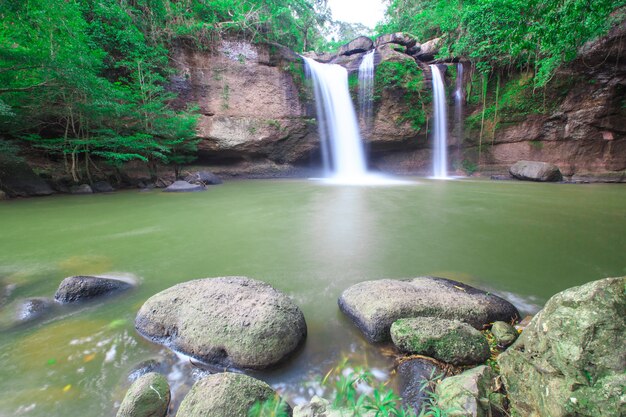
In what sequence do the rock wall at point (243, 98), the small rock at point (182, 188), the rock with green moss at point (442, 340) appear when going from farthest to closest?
the rock wall at point (243, 98) → the small rock at point (182, 188) → the rock with green moss at point (442, 340)

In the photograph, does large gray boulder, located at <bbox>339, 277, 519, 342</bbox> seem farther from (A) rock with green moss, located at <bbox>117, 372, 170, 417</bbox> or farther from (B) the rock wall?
(B) the rock wall

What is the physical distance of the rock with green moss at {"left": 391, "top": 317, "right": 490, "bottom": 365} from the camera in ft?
5.36

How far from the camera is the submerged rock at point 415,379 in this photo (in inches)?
56.1

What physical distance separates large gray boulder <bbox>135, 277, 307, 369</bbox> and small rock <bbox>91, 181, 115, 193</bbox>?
935cm

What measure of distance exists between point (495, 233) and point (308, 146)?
11.2m

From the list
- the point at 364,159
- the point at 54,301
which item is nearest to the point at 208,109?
the point at 364,159

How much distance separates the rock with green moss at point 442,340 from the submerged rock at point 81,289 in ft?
7.68

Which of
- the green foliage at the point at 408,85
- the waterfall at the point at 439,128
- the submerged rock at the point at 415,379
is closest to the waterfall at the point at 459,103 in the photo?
the waterfall at the point at 439,128

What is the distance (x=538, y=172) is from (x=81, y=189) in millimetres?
15882

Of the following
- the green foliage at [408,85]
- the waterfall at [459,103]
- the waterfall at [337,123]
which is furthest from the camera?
the waterfall at [459,103]

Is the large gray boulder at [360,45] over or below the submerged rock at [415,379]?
over

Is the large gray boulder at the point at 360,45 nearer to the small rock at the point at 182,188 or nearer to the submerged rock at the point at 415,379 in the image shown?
the small rock at the point at 182,188

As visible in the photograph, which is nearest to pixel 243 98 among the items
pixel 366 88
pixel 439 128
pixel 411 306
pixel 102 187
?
pixel 366 88

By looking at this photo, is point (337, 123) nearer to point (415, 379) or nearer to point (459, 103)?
point (459, 103)
